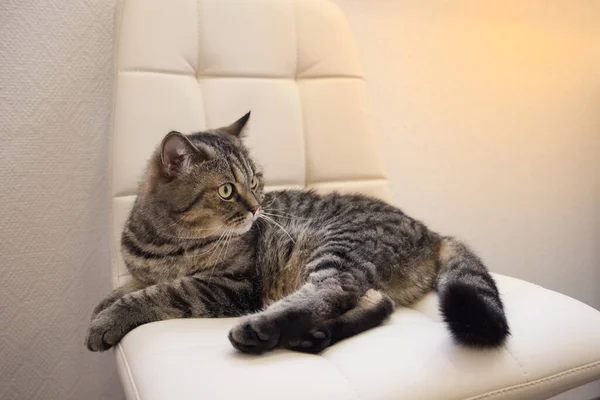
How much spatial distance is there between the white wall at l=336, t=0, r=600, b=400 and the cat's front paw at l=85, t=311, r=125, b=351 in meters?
1.20

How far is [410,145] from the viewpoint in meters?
1.87

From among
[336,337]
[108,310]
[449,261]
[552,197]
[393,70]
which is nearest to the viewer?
[336,337]

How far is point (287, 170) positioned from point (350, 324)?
0.57m

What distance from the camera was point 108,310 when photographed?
965 mm

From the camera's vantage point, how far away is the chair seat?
68 cm

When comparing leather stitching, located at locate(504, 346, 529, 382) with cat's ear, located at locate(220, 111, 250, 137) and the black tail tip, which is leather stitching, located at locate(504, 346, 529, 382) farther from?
cat's ear, located at locate(220, 111, 250, 137)

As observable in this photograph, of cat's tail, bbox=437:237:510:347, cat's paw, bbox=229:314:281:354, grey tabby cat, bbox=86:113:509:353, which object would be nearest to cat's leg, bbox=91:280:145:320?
grey tabby cat, bbox=86:113:509:353

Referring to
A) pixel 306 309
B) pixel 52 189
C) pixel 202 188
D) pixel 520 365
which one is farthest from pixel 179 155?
pixel 520 365

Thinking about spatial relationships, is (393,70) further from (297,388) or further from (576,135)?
(297,388)

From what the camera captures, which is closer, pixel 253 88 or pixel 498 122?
pixel 253 88

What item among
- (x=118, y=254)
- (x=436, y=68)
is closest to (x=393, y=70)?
(x=436, y=68)

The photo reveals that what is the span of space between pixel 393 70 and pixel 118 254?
1.17 metres

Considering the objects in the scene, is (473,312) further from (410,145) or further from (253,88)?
(410,145)

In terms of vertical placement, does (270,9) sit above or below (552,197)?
above
